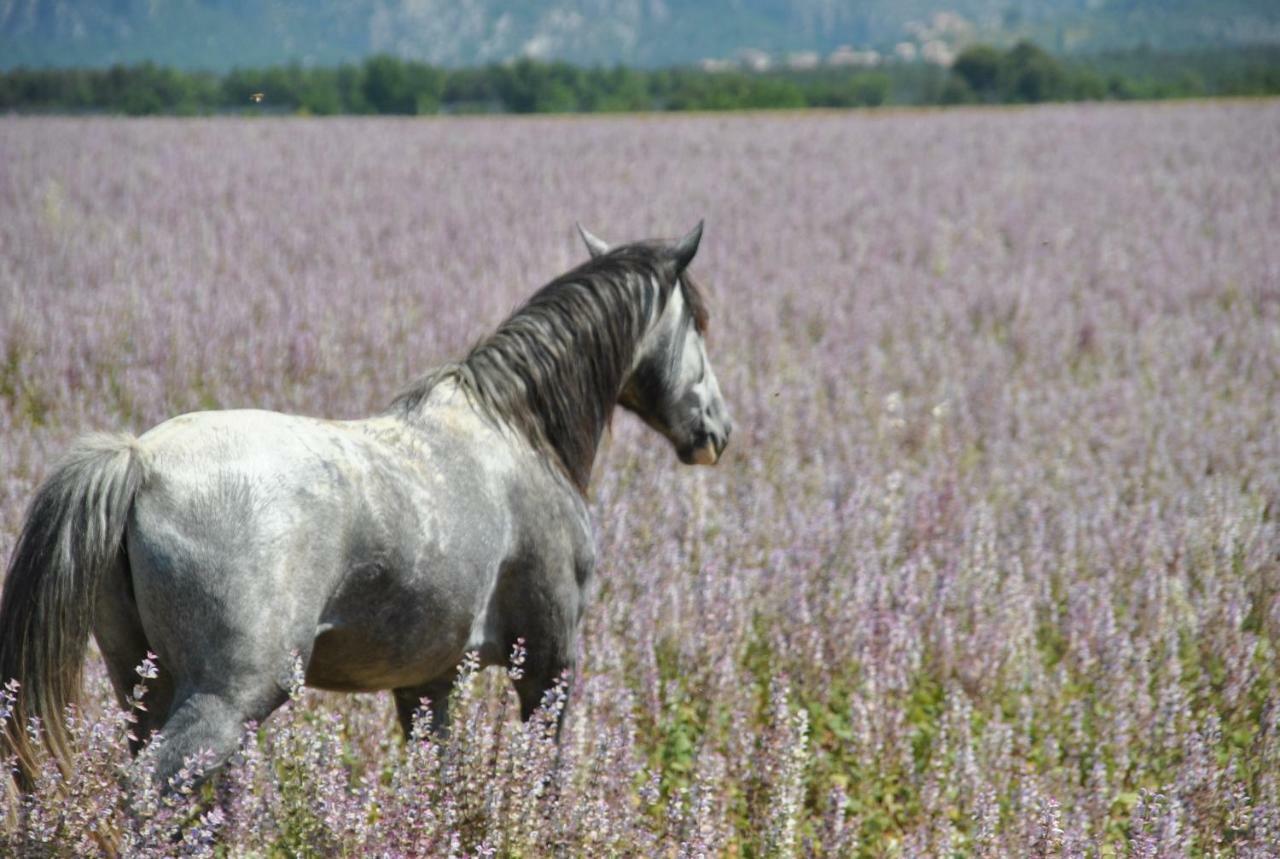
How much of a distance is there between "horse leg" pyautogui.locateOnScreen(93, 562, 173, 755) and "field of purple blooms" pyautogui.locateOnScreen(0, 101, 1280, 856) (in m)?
0.12

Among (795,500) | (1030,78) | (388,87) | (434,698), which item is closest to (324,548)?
(434,698)

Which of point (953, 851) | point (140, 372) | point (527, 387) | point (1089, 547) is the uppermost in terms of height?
point (527, 387)

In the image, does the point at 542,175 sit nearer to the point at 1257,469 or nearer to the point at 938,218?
the point at 938,218

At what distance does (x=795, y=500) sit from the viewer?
16.8 feet

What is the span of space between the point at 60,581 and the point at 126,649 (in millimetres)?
196

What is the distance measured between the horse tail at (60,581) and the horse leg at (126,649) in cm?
6

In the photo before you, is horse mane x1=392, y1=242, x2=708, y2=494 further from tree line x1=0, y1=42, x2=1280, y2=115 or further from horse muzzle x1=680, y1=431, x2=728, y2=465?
tree line x1=0, y1=42, x2=1280, y2=115

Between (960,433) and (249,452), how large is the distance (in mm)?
4742

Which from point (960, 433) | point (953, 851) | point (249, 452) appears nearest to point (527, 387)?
point (249, 452)

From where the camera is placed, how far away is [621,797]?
267 centimetres

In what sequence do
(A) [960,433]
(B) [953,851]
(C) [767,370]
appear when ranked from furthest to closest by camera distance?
1. (C) [767,370]
2. (A) [960,433]
3. (B) [953,851]

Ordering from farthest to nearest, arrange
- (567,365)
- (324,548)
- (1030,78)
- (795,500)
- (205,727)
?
(1030,78)
(795,500)
(567,365)
(324,548)
(205,727)

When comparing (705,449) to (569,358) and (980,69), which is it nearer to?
(569,358)

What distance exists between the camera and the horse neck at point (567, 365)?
2945mm
